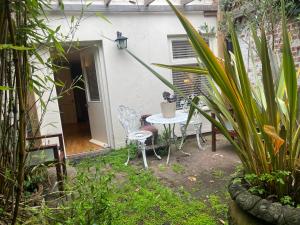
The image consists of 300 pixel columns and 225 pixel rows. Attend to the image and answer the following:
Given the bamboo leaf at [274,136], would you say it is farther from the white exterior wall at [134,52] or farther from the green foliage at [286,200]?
the white exterior wall at [134,52]

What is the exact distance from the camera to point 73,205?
4.93ft

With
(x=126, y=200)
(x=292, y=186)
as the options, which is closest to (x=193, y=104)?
(x=292, y=186)

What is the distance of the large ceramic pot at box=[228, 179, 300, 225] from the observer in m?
1.27

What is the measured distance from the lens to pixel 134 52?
4949 millimetres

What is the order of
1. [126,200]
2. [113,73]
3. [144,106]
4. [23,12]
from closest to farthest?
1. [23,12]
2. [126,200]
3. [113,73]
4. [144,106]

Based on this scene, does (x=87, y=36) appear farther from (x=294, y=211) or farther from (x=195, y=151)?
(x=294, y=211)

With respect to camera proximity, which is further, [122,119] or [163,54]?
[163,54]

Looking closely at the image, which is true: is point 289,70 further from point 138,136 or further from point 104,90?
point 104,90

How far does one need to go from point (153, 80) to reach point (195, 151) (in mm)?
1629

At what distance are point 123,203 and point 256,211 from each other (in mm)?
1766

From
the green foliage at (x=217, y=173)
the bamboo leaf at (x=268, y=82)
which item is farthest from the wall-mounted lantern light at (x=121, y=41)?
the bamboo leaf at (x=268, y=82)

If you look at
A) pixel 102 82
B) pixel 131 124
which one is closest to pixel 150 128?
pixel 131 124

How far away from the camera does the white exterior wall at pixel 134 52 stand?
468cm

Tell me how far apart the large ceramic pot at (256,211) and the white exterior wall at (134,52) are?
3558 millimetres
